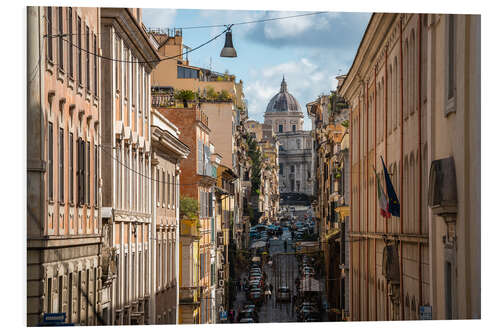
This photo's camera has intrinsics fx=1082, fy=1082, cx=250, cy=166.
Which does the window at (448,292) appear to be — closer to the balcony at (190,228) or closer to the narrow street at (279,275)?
the narrow street at (279,275)

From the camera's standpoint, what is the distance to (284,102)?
22344 mm

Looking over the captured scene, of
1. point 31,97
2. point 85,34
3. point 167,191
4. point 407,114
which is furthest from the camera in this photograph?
point 167,191

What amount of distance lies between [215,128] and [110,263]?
4852mm

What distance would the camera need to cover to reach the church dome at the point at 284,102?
22.1 m

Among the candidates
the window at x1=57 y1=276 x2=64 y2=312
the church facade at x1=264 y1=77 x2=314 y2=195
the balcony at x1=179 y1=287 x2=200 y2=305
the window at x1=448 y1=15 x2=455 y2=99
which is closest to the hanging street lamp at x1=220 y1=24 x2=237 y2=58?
the church facade at x1=264 y1=77 x2=314 y2=195

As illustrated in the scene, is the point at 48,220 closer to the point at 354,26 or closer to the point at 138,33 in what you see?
the point at 138,33

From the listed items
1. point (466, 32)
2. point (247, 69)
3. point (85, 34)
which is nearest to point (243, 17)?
point (247, 69)

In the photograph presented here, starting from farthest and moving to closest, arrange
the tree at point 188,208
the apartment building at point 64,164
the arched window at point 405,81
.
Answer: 1. the tree at point 188,208
2. the arched window at point 405,81
3. the apartment building at point 64,164

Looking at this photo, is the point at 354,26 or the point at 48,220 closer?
the point at 48,220


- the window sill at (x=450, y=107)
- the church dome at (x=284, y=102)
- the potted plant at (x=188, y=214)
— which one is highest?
the church dome at (x=284, y=102)

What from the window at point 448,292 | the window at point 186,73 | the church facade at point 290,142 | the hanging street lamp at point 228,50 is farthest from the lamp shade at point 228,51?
the window at point 448,292

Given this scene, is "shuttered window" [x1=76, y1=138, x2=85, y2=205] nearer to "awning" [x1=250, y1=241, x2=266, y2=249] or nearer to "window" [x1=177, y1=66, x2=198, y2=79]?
"window" [x1=177, y1=66, x2=198, y2=79]

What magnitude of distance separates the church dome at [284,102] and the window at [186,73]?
1731mm

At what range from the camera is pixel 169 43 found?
21.7 m
